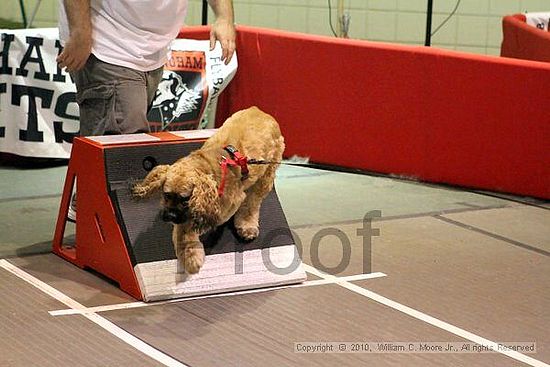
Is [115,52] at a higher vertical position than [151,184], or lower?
higher

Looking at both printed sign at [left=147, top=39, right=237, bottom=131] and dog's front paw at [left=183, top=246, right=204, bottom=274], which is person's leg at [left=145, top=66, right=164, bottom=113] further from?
printed sign at [left=147, top=39, right=237, bottom=131]

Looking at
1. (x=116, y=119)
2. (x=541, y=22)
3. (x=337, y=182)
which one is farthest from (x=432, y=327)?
(x=541, y=22)

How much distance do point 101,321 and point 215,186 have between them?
0.72 m

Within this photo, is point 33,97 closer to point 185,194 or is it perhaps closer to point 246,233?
point 246,233

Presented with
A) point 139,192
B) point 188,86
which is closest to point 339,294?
point 139,192

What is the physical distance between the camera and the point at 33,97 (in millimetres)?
7309

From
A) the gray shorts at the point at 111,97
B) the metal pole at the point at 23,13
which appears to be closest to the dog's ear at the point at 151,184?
the gray shorts at the point at 111,97

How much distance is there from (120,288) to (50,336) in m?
0.66

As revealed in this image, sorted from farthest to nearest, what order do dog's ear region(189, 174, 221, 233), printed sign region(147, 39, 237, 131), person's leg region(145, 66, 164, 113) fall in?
printed sign region(147, 39, 237, 131), person's leg region(145, 66, 164, 113), dog's ear region(189, 174, 221, 233)

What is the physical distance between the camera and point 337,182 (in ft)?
23.9

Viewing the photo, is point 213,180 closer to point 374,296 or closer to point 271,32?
point 374,296

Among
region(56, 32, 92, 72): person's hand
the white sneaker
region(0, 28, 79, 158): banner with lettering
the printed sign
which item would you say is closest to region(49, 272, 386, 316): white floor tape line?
the white sneaker

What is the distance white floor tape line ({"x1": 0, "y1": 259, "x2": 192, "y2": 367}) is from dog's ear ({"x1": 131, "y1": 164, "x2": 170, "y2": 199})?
0.53 meters

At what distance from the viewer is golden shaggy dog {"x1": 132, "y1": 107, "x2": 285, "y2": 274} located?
4.38m
